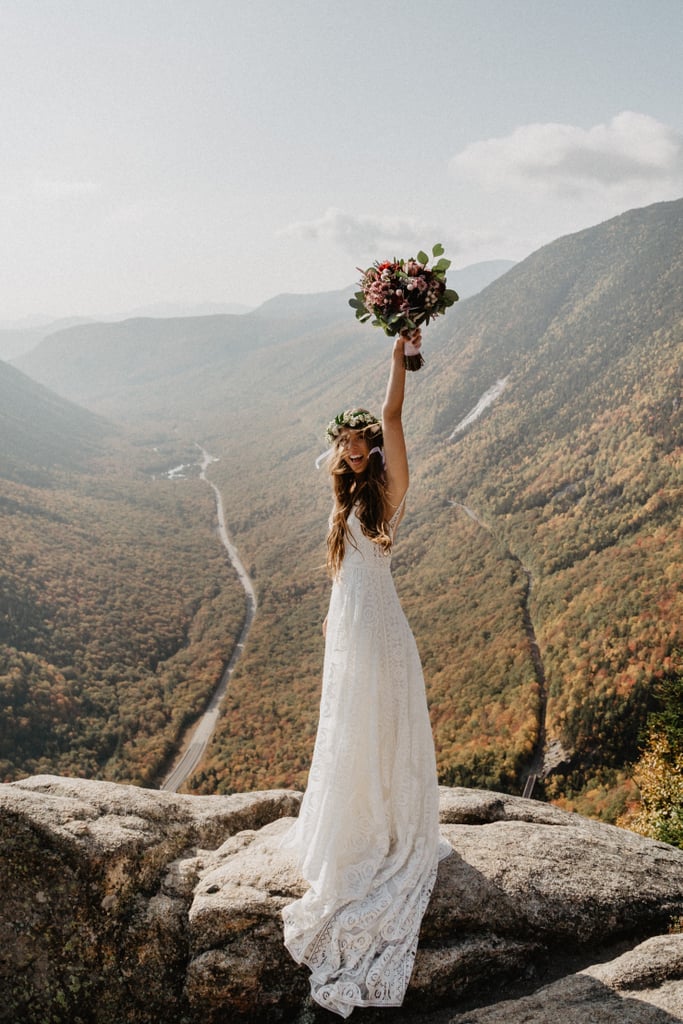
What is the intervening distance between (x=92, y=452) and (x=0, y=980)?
143 metres

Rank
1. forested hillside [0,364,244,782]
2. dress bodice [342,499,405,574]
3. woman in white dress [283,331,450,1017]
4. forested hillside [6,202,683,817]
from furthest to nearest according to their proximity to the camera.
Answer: forested hillside [0,364,244,782] → forested hillside [6,202,683,817] → dress bodice [342,499,405,574] → woman in white dress [283,331,450,1017]

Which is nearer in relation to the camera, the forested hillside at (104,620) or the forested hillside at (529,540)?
the forested hillside at (529,540)

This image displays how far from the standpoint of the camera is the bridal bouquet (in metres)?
4.70

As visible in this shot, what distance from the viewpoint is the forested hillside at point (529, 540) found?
125 feet

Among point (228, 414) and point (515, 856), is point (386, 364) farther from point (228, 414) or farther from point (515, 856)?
point (515, 856)

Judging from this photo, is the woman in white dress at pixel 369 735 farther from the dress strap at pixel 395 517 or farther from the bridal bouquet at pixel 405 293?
the bridal bouquet at pixel 405 293

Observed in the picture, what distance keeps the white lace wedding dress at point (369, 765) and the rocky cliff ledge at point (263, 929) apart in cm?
35

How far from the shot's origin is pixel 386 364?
166m

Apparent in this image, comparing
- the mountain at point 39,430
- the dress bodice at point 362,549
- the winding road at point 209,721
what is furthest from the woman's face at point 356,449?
the mountain at point 39,430

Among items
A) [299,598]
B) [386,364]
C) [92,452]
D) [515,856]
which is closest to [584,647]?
[299,598]

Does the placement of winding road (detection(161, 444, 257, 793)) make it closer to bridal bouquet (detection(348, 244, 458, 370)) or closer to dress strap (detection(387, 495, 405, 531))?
dress strap (detection(387, 495, 405, 531))

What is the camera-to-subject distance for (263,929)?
15.1 ft

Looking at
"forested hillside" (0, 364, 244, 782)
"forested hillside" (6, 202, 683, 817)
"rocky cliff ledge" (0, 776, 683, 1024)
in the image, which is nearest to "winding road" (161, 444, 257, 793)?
"forested hillside" (0, 364, 244, 782)

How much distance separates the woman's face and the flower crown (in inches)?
2.5
